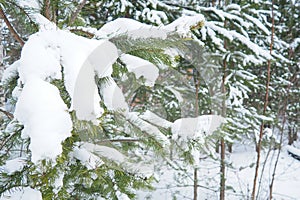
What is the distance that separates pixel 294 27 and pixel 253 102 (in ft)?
5.99

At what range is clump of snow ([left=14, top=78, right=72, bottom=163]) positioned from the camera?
0.58m

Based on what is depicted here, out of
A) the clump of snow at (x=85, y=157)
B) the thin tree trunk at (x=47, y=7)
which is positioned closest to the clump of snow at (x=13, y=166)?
the clump of snow at (x=85, y=157)

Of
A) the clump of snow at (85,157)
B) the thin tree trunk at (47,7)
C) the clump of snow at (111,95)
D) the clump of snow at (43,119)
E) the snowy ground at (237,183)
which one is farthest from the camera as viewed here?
the snowy ground at (237,183)

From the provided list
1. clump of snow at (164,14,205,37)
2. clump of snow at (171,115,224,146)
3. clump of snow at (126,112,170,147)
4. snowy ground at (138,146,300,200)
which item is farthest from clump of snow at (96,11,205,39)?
snowy ground at (138,146,300,200)

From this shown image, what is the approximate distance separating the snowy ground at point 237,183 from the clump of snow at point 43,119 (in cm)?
377

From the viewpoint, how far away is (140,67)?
39.3 inches

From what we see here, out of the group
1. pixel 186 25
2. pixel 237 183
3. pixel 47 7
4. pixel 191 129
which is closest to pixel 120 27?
pixel 186 25

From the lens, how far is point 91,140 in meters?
1.26

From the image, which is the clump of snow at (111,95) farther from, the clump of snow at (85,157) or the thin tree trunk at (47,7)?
the thin tree trunk at (47,7)

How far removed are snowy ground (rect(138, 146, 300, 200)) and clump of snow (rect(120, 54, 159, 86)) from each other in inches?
134

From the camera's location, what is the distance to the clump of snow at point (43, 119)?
0.58 meters

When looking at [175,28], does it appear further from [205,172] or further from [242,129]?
[205,172]

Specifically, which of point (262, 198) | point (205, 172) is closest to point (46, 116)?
point (262, 198)

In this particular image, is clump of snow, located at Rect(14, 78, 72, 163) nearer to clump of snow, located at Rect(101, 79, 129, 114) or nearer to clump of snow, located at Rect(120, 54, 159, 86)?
clump of snow, located at Rect(101, 79, 129, 114)
